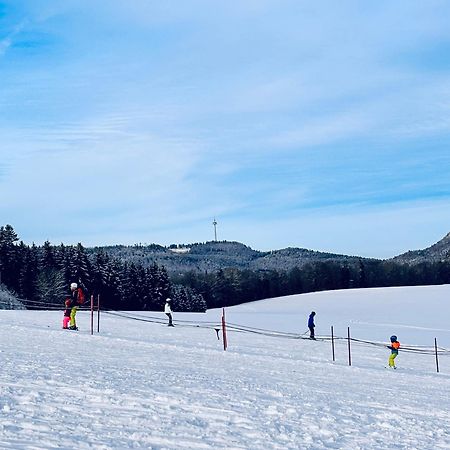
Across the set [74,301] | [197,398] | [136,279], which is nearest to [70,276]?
[136,279]

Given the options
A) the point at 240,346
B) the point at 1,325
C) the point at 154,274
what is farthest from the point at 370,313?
the point at 1,325

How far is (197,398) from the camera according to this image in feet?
32.7

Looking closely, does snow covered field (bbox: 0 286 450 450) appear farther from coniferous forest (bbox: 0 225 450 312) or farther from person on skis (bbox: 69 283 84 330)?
coniferous forest (bbox: 0 225 450 312)

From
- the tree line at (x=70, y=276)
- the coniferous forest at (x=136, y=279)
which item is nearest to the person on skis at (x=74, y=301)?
the coniferous forest at (x=136, y=279)

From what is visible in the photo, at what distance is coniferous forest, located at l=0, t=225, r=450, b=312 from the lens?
2724 inches

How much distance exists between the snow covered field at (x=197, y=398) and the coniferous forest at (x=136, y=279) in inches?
953

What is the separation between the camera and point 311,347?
26.7 m

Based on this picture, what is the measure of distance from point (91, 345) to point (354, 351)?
14.0m

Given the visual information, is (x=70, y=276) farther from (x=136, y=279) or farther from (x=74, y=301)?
(x=74, y=301)

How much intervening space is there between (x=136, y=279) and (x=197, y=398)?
73.4 meters

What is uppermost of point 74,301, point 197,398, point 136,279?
point 136,279

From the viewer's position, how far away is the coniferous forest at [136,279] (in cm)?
6919

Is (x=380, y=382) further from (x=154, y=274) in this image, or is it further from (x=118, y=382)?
(x=154, y=274)

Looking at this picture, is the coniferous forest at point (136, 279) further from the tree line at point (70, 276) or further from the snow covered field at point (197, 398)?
the snow covered field at point (197, 398)
